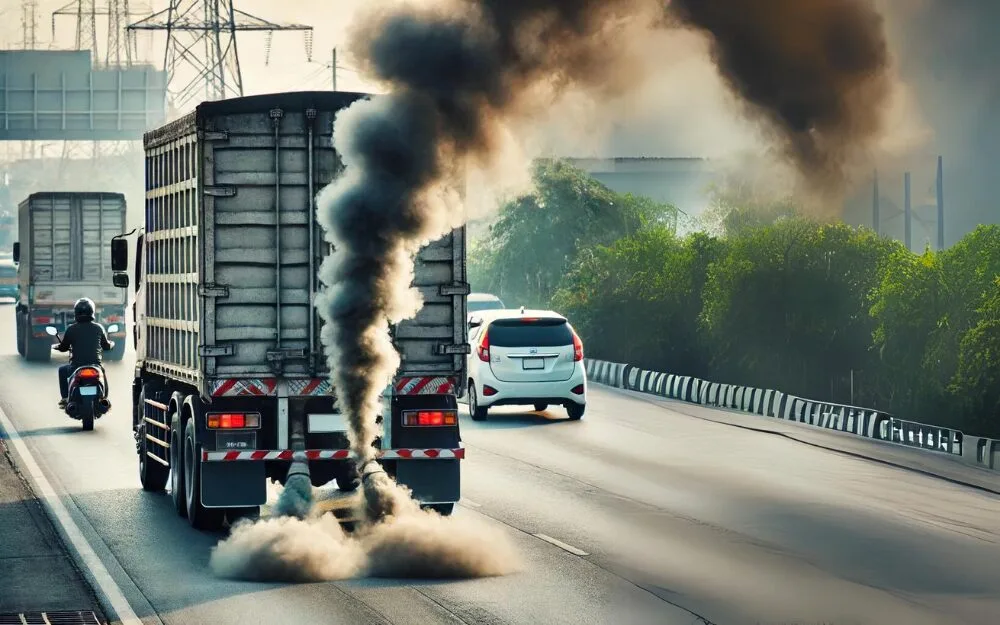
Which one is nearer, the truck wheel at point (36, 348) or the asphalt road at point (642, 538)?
the asphalt road at point (642, 538)

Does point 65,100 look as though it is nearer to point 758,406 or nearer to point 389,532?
point 758,406

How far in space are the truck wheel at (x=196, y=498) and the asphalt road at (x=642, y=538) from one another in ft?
0.69

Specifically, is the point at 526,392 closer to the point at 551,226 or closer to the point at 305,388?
the point at 305,388

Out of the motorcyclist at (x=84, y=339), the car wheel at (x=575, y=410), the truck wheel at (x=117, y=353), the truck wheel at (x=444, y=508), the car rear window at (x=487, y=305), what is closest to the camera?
the truck wheel at (x=444, y=508)

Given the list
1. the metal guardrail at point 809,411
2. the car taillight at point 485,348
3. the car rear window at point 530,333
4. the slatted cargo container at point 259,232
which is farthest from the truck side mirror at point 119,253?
the metal guardrail at point 809,411

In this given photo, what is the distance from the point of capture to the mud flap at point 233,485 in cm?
1421

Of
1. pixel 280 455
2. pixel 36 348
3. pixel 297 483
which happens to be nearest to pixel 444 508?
pixel 280 455

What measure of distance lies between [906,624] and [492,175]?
657cm

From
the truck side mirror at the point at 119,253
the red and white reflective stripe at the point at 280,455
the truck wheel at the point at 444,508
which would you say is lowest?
the truck wheel at the point at 444,508

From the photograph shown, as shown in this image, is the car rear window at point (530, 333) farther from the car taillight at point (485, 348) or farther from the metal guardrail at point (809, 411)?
the metal guardrail at point (809, 411)

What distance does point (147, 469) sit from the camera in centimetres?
1750

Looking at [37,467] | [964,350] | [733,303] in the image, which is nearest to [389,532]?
[37,467]

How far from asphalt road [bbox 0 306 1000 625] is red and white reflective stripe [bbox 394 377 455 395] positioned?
1.44 meters

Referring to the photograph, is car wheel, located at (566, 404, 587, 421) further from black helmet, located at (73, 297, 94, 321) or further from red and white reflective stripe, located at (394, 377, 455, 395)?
red and white reflective stripe, located at (394, 377, 455, 395)
